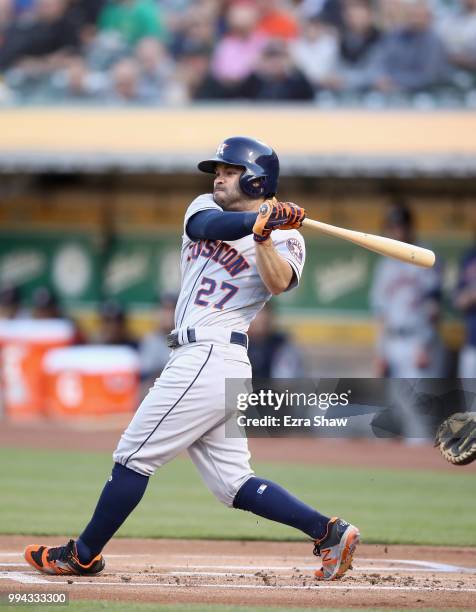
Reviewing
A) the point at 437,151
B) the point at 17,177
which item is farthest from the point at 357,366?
the point at 17,177

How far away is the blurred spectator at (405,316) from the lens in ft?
32.3

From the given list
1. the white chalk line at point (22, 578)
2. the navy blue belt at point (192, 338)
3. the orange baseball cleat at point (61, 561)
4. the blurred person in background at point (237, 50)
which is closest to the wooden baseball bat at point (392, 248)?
the navy blue belt at point (192, 338)

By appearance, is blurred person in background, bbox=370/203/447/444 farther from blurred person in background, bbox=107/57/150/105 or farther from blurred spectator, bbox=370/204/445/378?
blurred person in background, bbox=107/57/150/105

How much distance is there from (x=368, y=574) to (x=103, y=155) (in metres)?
7.10

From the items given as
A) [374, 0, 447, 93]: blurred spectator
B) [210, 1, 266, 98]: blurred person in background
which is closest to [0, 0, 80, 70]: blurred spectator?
[210, 1, 266, 98]: blurred person in background

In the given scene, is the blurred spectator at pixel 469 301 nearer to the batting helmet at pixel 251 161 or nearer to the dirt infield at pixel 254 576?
the dirt infield at pixel 254 576

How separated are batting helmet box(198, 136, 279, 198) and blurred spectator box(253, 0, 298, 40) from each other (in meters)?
7.32

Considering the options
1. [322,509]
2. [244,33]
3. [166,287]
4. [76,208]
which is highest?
[244,33]

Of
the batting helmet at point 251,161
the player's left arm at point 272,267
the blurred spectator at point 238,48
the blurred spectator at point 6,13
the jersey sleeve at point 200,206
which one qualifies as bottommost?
the player's left arm at point 272,267

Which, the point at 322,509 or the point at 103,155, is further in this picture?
the point at 103,155

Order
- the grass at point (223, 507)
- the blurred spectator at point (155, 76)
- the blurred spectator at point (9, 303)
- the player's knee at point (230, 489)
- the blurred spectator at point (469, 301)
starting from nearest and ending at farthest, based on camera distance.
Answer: the player's knee at point (230, 489) → the grass at point (223, 507) → the blurred spectator at point (469, 301) → the blurred spectator at point (155, 76) → the blurred spectator at point (9, 303)

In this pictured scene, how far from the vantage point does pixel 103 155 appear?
11148 mm

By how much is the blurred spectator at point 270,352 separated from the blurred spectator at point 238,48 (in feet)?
8.26

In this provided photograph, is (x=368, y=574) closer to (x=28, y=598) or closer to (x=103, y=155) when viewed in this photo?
(x=28, y=598)
